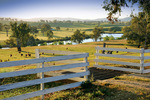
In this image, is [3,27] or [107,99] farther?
[3,27]

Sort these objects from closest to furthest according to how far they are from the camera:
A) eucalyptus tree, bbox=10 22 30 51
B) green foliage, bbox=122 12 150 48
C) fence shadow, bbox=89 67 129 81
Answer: fence shadow, bbox=89 67 129 81, green foliage, bbox=122 12 150 48, eucalyptus tree, bbox=10 22 30 51

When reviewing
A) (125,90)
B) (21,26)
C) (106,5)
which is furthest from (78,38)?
(125,90)

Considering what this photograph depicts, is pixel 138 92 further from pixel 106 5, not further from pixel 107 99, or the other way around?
pixel 106 5

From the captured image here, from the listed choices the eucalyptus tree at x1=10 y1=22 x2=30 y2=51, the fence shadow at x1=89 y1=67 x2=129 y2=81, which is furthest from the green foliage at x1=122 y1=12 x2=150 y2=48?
the fence shadow at x1=89 y1=67 x2=129 y2=81

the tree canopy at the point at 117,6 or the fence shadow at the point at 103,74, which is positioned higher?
the tree canopy at the point at 117,6

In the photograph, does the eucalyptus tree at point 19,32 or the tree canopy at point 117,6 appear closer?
the tree canopy at point 117,6

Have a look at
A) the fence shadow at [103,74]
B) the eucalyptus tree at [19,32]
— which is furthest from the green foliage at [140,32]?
the fence shadow at [103,74]

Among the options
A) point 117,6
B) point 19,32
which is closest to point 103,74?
point 117,6

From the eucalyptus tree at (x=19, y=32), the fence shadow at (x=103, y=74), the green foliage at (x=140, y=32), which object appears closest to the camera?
the fence shadow at (x=103, y=74)

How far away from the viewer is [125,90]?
8781mm

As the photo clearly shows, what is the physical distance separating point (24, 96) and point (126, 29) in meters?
97.4

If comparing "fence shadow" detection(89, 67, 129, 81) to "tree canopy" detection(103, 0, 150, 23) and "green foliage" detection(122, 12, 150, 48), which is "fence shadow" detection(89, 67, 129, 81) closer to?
"tree canopy" detection(103, 0, 150, 23)

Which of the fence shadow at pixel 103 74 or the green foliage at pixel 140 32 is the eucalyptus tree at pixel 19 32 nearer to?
the green foliage at pixel 140 32

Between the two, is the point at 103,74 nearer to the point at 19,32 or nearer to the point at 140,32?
Result: the point at 140,32
